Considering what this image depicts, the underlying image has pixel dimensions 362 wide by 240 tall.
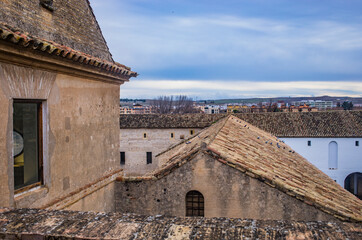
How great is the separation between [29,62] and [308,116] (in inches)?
1336

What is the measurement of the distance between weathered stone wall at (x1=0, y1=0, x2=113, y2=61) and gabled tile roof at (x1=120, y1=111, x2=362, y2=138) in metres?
26.4

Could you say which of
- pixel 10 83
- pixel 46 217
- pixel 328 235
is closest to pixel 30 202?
pixel 10 83

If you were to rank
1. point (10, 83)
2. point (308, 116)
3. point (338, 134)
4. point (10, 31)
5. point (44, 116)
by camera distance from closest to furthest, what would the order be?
point (10, 31) → point (10, 83) → point (44, 116) → point (338, 134) → point (308, 116)

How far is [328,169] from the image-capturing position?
108 feet

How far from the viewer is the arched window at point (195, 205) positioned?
24.2 feet

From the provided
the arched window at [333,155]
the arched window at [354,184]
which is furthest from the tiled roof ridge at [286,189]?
the arched window at [354,184]

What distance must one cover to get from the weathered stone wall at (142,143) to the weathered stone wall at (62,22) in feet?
85.6

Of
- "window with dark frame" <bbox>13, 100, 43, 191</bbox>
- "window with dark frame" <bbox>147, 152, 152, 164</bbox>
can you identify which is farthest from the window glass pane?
"window with dark frame" <bbox>147, 152, 152, 164</bbox>

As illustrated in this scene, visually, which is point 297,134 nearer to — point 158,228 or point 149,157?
point 149,157

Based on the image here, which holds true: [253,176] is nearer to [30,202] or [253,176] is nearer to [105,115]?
[105,115]

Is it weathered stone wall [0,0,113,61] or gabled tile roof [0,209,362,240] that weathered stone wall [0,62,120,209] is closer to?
weathered stone wall [0,0,113,61]

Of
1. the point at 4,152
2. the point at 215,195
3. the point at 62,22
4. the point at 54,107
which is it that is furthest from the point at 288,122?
the point at 4,152

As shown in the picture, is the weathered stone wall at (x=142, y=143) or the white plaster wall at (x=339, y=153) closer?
the white plaster wall at (x=339, y=153)

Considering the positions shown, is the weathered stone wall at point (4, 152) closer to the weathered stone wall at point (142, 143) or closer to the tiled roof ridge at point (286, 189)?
the tiled roof ridge at point (286, 189)
